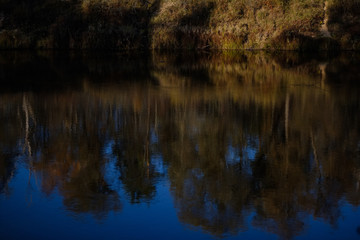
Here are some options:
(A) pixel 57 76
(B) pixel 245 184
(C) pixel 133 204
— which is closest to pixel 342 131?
(B) pixel 245 184

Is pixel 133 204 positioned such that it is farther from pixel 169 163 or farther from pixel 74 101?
pixel 74 101

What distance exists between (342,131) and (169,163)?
375 centimetres

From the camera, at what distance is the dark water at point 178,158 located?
597cm

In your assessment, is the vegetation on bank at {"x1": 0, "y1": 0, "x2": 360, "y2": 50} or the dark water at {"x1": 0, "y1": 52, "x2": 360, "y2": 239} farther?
the vegetation on bank at {"x1": 0, "y1": 0, "x2": 360, "y2": 50}

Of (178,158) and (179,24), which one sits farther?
→ (179,24)

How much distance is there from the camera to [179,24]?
2683cm

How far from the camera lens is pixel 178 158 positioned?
824cm

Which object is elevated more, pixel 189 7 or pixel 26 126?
pixel 189 7

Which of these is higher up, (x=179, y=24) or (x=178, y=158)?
(x=179, y=24)

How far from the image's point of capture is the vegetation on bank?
84.2 ft

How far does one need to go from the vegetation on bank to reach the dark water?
10303 mm

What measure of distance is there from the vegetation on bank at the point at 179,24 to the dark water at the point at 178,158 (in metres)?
10.3

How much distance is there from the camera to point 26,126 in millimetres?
10062

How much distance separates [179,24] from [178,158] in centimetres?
1935
